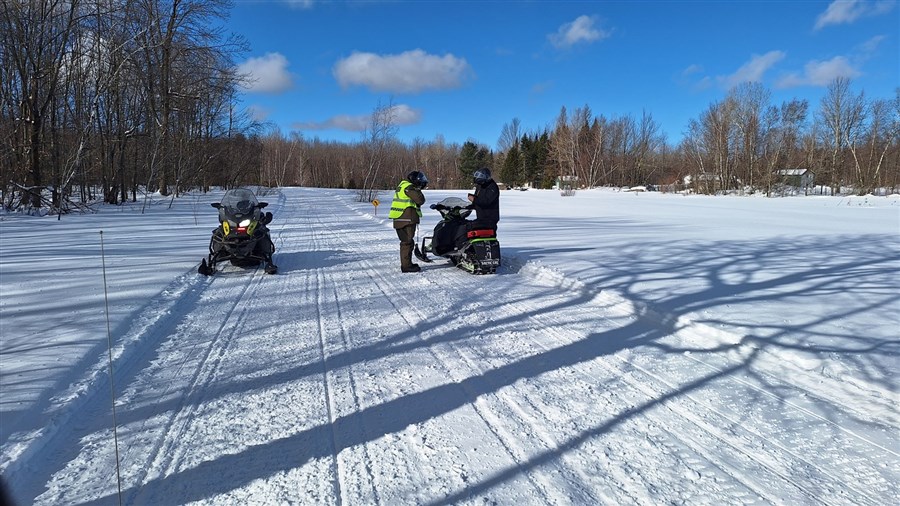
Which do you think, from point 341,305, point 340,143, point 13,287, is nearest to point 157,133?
point 13,287

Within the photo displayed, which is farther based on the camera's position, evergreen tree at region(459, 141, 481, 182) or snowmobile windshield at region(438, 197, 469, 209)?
evergreen tree at region(459, 141, 481, 182)

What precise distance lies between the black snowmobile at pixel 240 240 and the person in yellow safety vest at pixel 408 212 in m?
2.27

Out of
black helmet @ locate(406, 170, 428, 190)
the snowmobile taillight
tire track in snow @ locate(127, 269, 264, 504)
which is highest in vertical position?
black helmet @ locate(406, 170, 428, 190)

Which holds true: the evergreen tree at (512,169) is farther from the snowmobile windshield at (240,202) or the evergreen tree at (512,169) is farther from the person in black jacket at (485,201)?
the snowmobile windshield at (240,202)

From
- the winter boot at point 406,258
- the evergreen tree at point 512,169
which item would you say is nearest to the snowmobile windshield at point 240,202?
the winter boot at point 406,258

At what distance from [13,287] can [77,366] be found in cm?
377

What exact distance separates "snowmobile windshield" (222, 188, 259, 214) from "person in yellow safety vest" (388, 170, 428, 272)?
8.54 feet

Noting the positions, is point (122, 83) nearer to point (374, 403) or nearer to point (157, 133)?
point (157, 133)

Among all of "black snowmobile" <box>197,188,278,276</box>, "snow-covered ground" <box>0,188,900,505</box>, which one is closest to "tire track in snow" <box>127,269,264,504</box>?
"snow-covered ground" <box>0,188,900,505</box>

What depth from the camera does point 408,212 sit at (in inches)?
344

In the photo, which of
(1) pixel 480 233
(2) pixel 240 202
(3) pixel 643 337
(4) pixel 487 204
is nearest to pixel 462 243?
(1) pixel 480 233

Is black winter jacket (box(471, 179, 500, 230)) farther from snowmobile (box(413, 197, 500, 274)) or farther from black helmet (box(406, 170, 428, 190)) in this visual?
black helmet (box(406, 170, 428, 190))

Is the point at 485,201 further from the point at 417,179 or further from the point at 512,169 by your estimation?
the point at 512,169

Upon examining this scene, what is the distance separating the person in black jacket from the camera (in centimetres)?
857
